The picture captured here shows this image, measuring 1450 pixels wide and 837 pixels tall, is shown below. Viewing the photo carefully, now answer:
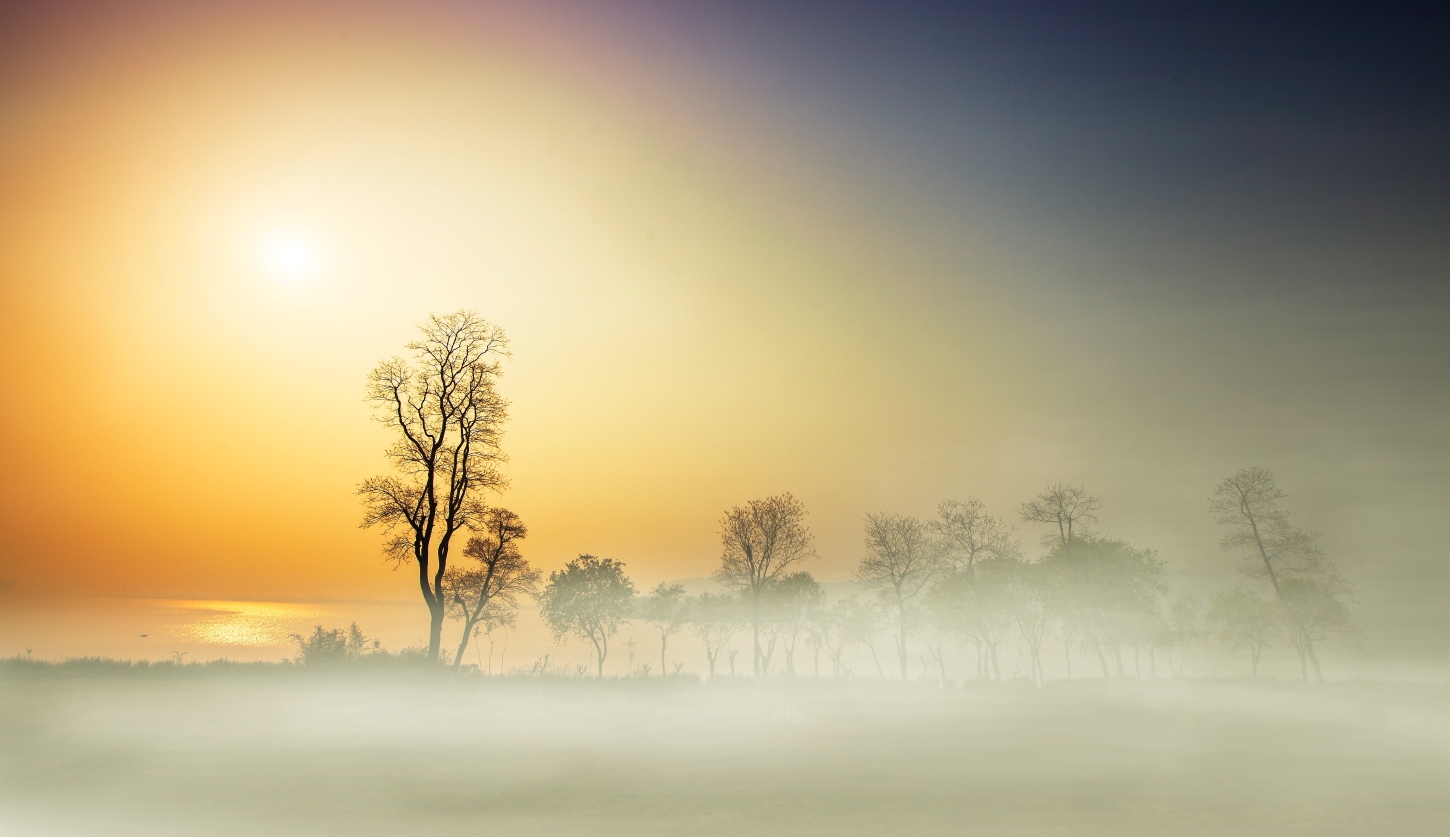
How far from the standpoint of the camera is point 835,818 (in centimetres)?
1221

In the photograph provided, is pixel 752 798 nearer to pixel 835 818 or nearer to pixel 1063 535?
pixel 835 818

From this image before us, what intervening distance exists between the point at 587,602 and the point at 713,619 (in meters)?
22.3

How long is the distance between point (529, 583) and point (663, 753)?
130ft

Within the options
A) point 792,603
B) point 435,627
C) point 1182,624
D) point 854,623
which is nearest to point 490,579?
point 435,627

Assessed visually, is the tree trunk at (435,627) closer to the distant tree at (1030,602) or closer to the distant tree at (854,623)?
the distant tree at (1030,602)

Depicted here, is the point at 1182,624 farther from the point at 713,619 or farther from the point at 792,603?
the point at 713,619

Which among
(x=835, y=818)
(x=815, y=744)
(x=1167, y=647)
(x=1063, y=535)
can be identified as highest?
(x=1063, y=535)

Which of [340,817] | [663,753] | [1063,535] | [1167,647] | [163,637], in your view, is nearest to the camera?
[340,817]

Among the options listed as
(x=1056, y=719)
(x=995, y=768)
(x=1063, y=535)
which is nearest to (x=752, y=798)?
(x=995, y=768)

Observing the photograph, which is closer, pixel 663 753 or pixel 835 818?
pixel 835 818

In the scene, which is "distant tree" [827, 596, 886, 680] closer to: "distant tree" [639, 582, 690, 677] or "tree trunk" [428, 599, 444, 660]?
"distant tree" [639, 582, 690, 677]

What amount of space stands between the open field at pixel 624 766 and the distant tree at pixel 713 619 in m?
55.9

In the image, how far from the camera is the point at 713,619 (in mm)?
88000

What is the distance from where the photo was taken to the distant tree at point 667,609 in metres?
85.9
